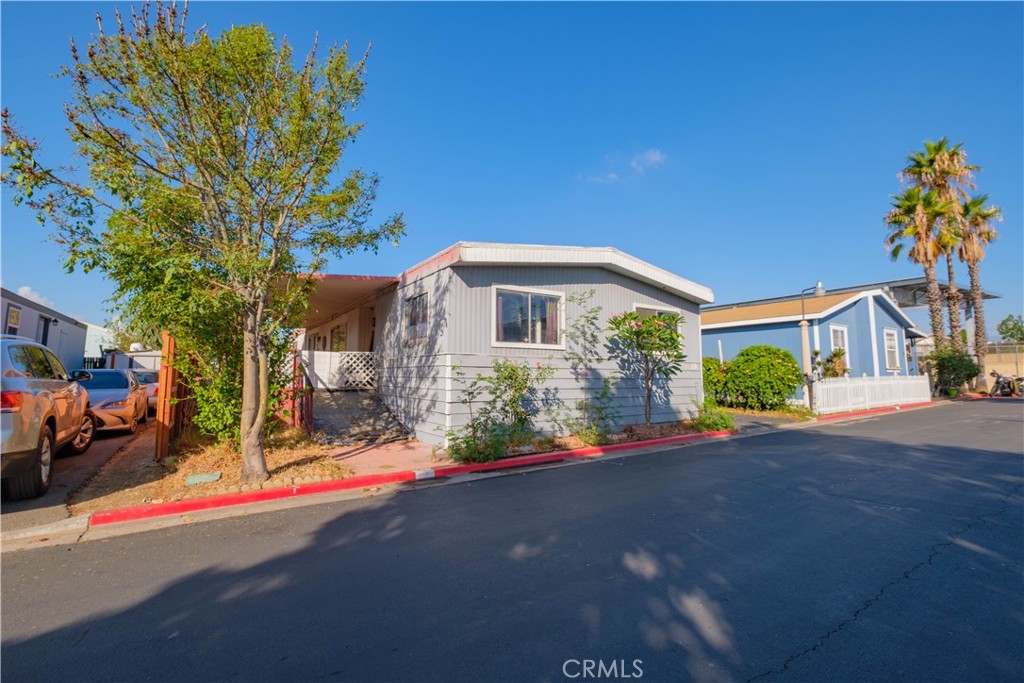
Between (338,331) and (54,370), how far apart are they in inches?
511


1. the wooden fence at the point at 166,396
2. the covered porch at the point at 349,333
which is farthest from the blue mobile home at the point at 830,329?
the wooden fence at the point at 166,396

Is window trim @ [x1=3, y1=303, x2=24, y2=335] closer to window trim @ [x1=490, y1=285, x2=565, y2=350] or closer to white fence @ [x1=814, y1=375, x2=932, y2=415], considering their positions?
window trim @ [x1=490, y1=285, x2=565, y2=350]

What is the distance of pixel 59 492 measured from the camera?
239 inches

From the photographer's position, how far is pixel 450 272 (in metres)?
9.81

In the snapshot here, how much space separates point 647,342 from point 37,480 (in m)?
10.4

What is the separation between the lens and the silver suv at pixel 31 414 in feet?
15.8

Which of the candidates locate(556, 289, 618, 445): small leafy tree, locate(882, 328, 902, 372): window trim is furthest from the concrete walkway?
locate(882, 328, 902, 372): window trim

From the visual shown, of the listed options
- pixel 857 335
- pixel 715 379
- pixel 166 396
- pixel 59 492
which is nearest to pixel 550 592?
pixel 59 492

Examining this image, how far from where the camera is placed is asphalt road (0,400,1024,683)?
2.66 m

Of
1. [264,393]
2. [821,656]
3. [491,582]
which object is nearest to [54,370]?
[264,393]

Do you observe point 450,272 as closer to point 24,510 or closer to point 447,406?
point 447,406

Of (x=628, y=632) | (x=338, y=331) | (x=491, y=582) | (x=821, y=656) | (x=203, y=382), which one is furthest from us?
(x=338, y=331)

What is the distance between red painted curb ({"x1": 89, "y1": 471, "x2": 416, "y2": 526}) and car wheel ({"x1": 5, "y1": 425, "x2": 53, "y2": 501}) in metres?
1.07

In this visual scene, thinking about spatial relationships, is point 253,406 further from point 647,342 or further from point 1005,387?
point 1005,387
